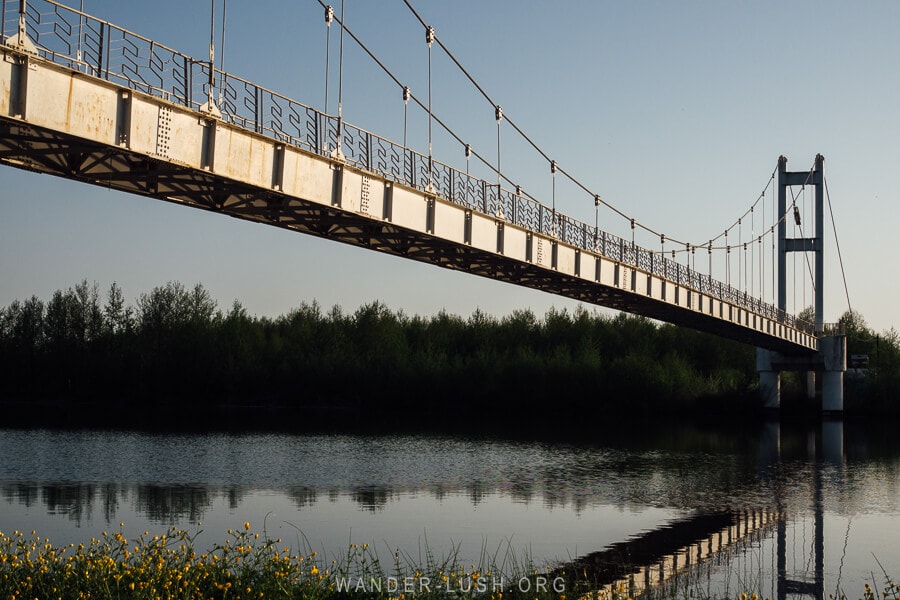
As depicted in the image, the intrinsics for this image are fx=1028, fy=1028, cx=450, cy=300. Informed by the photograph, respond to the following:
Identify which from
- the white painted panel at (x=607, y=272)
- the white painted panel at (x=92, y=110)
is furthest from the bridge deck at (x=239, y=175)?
the white painted panel at (x=607, y=272)

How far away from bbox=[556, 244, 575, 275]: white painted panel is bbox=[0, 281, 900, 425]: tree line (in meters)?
34.9

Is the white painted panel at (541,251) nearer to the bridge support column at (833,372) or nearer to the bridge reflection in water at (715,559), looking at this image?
the bridge reflection in water at (715,559)

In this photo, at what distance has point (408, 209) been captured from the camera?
106 feet

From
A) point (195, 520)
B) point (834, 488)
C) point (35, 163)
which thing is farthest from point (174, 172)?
point (834, 488)

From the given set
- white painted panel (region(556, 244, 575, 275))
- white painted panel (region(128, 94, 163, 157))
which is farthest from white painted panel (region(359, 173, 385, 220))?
white painted panel (region(556, 244, 575, 275))

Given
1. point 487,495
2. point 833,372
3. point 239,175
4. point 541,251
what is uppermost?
point 541,251

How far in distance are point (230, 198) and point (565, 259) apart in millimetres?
19277

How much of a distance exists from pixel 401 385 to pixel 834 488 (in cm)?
5881

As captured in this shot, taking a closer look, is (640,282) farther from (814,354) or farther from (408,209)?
(814,354)

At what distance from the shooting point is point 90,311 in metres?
112

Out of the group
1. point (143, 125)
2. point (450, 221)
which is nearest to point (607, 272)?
point (450, 221)

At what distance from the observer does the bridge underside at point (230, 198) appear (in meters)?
22.3

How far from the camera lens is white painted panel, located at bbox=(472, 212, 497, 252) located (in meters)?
36.8

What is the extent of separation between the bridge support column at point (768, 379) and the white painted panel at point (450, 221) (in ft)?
173
